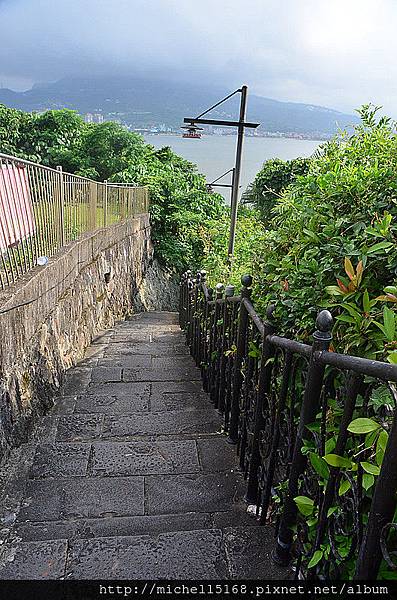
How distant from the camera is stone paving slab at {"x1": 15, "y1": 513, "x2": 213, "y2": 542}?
2248 millimetres

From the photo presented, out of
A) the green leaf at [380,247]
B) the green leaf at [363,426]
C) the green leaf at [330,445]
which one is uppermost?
the green leaf at [380,247]

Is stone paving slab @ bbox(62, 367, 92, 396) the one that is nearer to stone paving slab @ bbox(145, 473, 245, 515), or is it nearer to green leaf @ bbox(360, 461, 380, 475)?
stone paving slab @ bbox(145, 473, 245, 515)

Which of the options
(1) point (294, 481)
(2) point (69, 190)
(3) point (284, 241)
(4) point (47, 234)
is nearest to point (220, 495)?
(1) point (294, 481)

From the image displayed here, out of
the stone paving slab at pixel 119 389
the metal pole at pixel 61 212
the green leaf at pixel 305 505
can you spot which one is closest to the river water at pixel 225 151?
the metal pole at pixel 61 212

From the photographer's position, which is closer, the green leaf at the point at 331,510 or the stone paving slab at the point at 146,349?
the green leaf at the point at 331,510

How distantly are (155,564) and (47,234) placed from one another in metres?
3.55

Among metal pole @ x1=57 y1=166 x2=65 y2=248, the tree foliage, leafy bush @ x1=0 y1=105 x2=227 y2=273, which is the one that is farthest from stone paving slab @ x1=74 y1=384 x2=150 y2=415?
leafy bush @ x1=0 y1=105 x2=227 y2=273

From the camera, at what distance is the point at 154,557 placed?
2.06 meters

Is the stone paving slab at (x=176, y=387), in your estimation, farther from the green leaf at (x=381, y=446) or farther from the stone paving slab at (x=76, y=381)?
the green leaf at (x=381, y=446)

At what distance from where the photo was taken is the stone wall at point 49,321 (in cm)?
316

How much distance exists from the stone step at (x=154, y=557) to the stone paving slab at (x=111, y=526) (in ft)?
0.22

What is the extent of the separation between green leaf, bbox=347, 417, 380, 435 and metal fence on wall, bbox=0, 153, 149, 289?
2775mm

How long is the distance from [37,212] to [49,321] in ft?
3.30

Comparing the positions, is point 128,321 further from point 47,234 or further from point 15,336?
point 15,336
